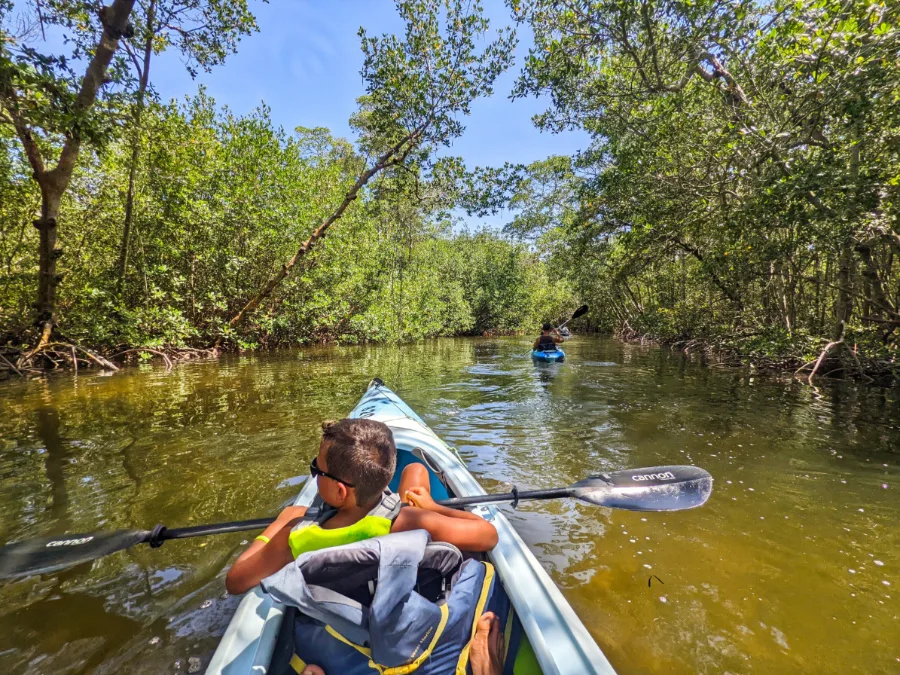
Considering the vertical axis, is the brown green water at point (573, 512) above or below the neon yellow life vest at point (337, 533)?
below

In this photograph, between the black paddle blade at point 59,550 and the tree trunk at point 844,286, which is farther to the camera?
the tree trunk at point 844,286

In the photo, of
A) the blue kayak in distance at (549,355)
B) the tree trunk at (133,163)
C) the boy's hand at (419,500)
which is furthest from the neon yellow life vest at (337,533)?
the blue kayak in distance at (549,355)

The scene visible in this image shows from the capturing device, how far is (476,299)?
3180 cm

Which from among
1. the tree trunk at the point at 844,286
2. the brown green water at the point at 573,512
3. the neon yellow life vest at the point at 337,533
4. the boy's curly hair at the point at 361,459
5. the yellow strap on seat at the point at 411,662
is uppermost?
the tree trunk at the point at 844,286

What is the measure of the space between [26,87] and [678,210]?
1036 centimetres

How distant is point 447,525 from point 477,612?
1.04 ft

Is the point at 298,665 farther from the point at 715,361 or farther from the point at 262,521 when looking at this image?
the point at 715,361

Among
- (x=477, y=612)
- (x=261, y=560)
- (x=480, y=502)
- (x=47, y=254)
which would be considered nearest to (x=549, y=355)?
(x=480, y=502)

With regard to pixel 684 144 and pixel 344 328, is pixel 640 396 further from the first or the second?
pixel 344 328

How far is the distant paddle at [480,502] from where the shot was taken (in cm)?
189

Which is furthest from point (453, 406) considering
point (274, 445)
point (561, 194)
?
point (561, 194)

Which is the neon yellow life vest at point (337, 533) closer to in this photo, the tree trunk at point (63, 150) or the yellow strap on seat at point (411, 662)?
the yellow strap on seat at point (411, 662)

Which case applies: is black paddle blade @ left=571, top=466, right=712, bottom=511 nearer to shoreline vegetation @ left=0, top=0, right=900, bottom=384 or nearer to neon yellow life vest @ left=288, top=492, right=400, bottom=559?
neon yellow life vest @ left=288, top=492, right=400, bottom=559

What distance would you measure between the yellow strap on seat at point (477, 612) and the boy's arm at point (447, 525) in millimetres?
113
